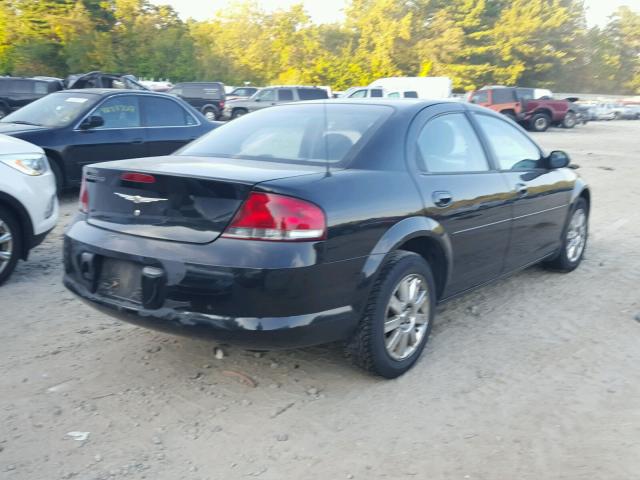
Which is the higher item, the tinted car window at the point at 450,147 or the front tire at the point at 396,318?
the tinted car window at the point at 450,147

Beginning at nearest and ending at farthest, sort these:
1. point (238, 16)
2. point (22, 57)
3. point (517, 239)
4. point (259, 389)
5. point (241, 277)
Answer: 1. point (241, 277)
2. point (259, 389)
3. point (517, 239)
4. point (22, 57)
5. point (238, 16)

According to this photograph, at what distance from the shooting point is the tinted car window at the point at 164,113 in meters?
9.58

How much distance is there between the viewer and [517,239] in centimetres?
500

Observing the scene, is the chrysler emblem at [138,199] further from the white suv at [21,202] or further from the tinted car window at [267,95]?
the tinted car window at [267,95]

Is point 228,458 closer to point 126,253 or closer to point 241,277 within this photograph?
point 241,277

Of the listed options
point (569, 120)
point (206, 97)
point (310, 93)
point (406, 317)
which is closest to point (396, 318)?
point (406, 317)

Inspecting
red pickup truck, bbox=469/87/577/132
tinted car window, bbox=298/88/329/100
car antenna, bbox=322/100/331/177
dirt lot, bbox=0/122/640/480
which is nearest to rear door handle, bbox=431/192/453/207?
car antenna, bbox=322/100/331/177

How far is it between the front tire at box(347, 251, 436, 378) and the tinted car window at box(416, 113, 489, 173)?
69 centimetres

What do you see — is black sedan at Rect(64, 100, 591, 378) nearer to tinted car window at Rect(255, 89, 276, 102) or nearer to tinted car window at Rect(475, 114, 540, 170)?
tinted car window at Rect(475, 114, 540, 170)

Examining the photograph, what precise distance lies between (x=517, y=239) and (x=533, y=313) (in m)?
0.58

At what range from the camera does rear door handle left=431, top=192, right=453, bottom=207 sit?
13.3 feet

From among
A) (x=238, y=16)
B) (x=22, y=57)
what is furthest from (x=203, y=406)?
(x=238, y=16)

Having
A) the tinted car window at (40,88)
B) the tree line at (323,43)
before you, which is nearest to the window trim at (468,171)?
the tinted car window at (40,88)

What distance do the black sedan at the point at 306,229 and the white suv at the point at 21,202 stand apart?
176cm
